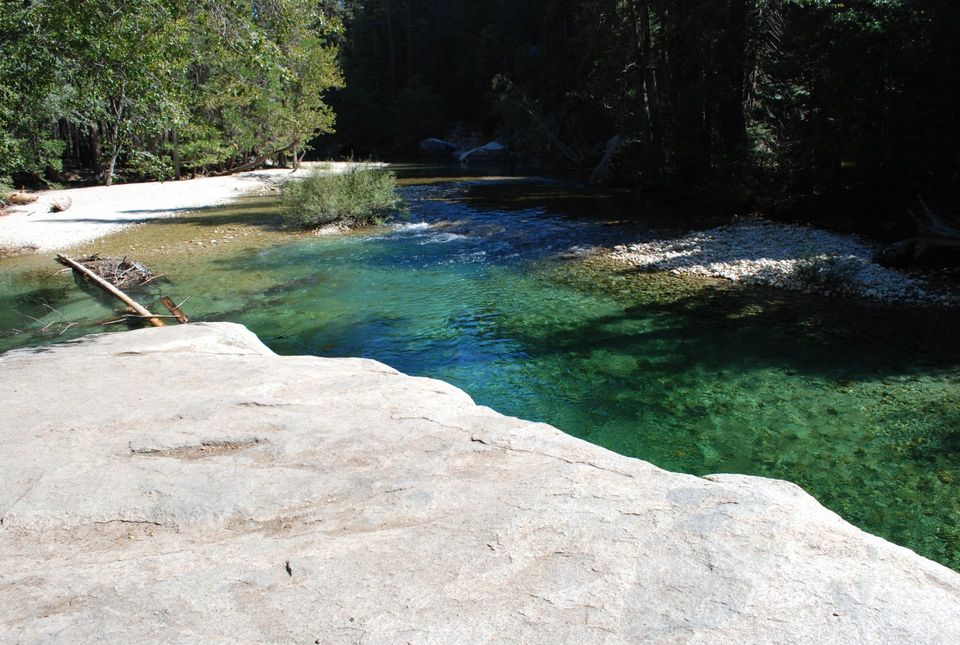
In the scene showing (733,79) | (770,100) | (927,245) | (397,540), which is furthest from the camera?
(733,79)

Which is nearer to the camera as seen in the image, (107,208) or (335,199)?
(335,199)

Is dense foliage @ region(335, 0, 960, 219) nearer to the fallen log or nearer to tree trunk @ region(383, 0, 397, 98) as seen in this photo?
the fallen log

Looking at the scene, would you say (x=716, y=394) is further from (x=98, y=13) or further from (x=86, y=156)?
(x=86, y=156)

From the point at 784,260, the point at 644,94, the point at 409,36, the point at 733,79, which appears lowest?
the point at 784,260

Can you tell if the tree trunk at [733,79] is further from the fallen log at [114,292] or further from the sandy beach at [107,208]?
the fallen log at [114,292]

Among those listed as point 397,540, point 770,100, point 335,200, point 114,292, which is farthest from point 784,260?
point 114,292

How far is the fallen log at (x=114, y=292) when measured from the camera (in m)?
9.95

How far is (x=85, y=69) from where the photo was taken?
9625 millimetres

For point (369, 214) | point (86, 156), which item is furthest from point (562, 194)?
point (86, 156)

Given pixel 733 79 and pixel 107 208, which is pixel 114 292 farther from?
pixel 733 79

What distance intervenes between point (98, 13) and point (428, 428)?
847 centimetres

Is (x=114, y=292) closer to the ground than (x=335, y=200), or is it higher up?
closer to the ground

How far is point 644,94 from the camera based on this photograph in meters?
24.8

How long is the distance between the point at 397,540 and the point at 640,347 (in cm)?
641
